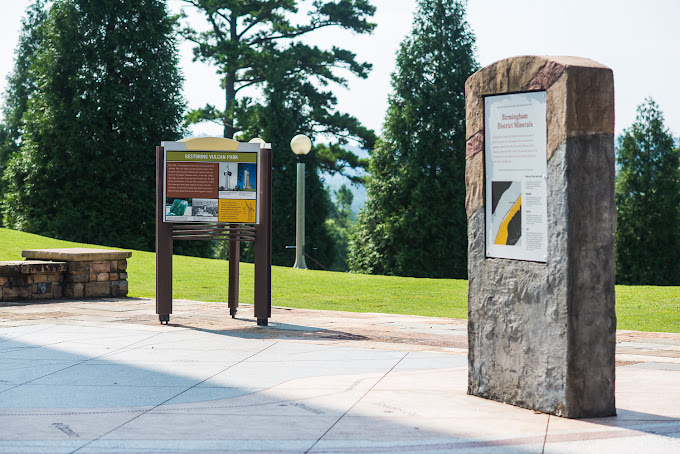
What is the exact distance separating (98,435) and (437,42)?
99.9 feet

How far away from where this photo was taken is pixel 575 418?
16.8 ft

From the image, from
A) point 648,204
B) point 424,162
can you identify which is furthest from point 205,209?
point 648,204

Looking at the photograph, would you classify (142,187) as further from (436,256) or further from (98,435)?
(98,435)

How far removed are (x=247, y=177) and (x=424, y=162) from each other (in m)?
23.6

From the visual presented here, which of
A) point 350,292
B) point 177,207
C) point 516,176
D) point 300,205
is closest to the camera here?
point 516,176

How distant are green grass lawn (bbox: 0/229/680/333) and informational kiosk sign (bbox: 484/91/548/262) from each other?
6.10 meters

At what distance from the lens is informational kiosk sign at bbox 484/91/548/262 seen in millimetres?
5309

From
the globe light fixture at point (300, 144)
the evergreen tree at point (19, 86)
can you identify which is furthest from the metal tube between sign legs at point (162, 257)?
the evergreen tree at point (19, 86)

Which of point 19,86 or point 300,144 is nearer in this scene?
point 300,144

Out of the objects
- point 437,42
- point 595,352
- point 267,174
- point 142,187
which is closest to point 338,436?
point 595,352

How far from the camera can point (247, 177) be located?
9.52 meters

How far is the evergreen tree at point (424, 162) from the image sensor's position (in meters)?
31.9

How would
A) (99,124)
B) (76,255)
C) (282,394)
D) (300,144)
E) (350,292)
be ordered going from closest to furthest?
(282,394)
(76,255)
(350,292)
(300,144)
(99,124)

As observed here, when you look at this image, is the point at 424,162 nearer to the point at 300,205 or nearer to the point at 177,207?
the point at 300,205
